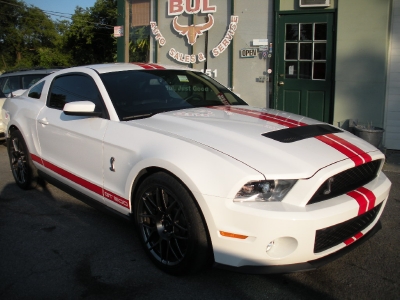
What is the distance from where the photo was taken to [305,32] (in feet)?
26.6

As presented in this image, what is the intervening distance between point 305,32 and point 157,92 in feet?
16.4

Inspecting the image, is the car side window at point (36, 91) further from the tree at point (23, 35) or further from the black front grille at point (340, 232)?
the tree at point (23, 35)

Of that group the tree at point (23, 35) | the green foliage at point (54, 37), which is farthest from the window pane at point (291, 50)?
the tree at point (23, 35)

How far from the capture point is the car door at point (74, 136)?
372cm

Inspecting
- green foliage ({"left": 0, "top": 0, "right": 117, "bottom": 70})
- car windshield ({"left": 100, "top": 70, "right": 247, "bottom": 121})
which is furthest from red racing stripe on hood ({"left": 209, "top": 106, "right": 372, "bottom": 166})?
green foliage ({"left": 0, "top": 0, "right": 117, "bottom": 70})

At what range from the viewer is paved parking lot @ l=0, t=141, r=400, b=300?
2.93 m

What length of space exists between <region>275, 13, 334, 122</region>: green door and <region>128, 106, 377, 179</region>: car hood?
446 centimetres

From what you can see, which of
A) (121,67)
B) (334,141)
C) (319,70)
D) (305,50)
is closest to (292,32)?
(305,50)

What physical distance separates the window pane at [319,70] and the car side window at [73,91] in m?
5.08

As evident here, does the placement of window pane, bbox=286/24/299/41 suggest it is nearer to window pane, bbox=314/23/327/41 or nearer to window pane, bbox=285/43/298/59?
window pane, bbox=285/43/298/59

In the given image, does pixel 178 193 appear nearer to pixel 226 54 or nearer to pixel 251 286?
pixel 251 286

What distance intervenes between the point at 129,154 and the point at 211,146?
2.44ft

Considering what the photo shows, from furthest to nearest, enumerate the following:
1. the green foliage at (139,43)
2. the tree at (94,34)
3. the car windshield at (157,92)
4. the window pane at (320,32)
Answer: the tree at (94,34), the green foliage at (139,43), the window pane at (320,32), the car windshield at (157,92)

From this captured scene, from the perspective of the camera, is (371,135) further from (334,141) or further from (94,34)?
(94,34)
